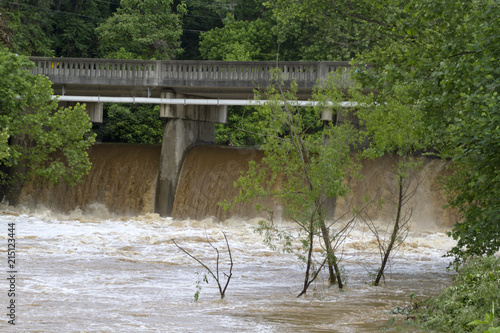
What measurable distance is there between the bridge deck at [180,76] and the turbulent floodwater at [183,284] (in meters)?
6.14

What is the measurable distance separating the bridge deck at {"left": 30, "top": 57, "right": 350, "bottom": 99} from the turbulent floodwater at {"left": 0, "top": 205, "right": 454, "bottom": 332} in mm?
6142

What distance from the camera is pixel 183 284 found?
1425 centimetres

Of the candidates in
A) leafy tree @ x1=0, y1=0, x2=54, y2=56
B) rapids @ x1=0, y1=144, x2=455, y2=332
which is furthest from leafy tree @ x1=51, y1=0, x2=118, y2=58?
rapids @ x1=0, y1=144, x2=455, y2=332

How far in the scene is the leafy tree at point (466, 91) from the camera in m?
9.82

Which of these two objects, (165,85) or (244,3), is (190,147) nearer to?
(165,85)

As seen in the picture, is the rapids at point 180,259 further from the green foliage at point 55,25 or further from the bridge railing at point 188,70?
the green foliage at point 55,25

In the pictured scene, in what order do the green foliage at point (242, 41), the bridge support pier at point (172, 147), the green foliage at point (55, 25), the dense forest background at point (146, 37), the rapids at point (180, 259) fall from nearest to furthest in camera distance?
the rapids at point (180, 259) → the bridge support pier at point (172, 147) → the dense forest background at point (146, 37) → the green foliage at point (55, 25) → the green foliage at point (242, 41)

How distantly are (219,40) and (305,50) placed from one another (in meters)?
5.80

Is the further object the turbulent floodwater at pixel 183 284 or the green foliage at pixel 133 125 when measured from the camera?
the green foliage at pixel 133 125

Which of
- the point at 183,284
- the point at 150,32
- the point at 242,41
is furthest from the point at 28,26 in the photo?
the point at 183,284

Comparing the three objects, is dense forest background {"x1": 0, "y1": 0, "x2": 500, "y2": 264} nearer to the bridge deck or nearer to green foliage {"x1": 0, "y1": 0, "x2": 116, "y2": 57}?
green foliage {"x1": 0, "y1": 0, "x2": 116, "y2": 57}

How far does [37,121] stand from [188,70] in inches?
239

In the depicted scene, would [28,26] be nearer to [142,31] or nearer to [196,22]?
[142,31]

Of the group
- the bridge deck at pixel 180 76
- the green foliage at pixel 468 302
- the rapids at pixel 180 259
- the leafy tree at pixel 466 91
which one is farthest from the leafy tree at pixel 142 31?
the green foliage at pixel 468 302
